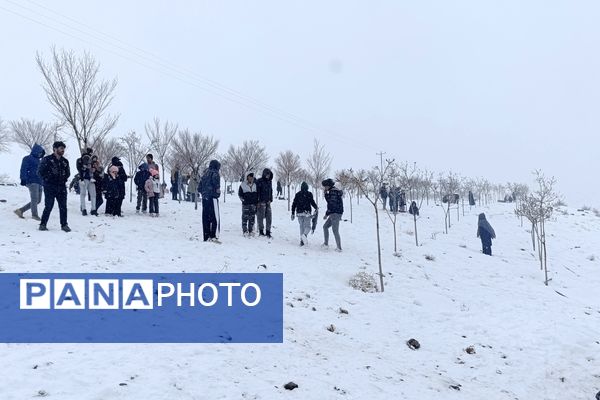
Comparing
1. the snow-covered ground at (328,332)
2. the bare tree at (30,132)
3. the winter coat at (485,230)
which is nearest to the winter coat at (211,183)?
the snow-covered ground at (328,332)

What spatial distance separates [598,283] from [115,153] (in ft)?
140

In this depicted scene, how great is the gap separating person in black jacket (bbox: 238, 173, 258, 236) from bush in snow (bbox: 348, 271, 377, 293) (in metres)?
4.42

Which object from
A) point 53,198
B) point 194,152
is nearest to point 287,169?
point 194,152

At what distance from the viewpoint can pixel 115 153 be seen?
42625mm

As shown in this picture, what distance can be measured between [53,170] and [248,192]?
5.39 metres

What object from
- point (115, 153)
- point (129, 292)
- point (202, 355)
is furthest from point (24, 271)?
point (115, 153)

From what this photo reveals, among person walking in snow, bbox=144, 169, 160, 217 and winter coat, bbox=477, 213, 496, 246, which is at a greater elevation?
person walking in snow, bbox=144, 169, 160, 217

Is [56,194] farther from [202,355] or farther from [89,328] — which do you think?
[202,355]

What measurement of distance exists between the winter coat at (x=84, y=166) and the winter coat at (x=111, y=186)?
534 mm

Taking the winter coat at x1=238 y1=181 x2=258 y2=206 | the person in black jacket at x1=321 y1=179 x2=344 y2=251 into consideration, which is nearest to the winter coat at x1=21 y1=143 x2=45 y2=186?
the winter coat at x1=238 y1=181 x2=258 y2=206

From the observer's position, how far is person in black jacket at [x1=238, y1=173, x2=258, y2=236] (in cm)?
1269

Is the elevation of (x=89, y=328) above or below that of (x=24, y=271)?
below

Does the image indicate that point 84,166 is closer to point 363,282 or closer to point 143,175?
point 143,175

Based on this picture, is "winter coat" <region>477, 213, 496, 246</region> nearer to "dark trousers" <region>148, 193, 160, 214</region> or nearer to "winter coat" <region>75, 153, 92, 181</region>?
"dark trousers" <region>148, 193, 160, 214</region>
